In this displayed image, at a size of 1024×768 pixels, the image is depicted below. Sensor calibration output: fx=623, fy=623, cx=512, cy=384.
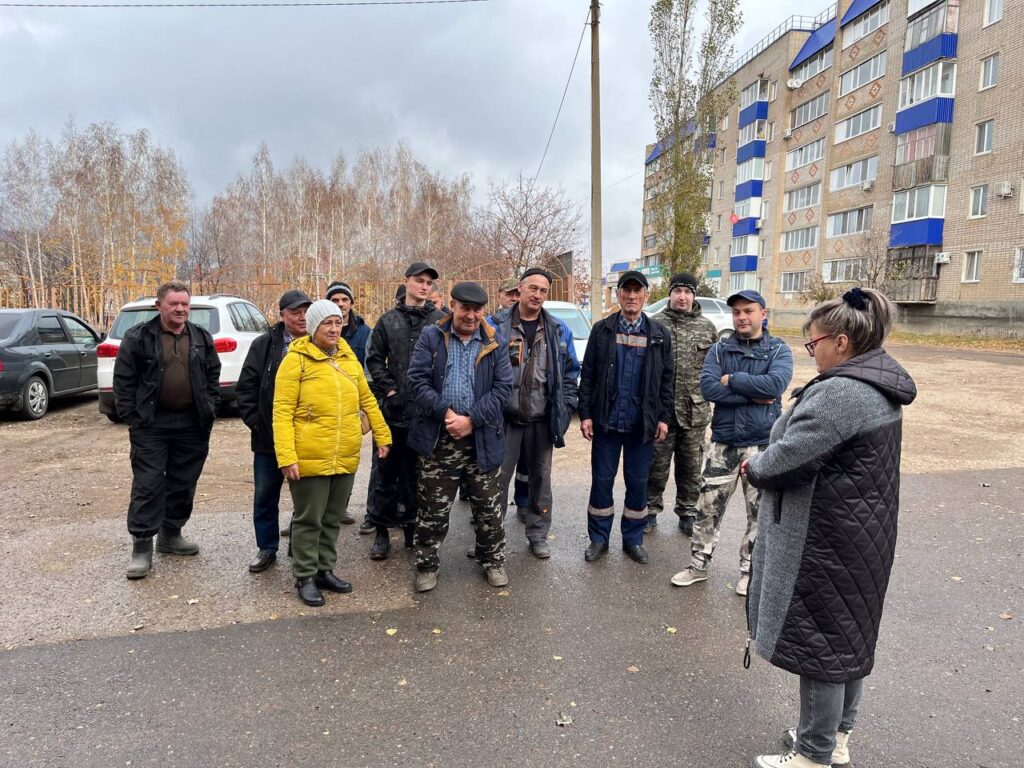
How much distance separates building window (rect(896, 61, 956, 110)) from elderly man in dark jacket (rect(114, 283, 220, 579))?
34.1m

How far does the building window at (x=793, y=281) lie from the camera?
38691 millimetres

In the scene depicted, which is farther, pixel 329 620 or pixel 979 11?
pixel 979 11

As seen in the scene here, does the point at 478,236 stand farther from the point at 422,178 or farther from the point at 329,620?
the point at 422,178

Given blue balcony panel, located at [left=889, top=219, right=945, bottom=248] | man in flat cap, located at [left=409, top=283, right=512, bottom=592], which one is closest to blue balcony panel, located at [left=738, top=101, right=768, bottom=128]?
blue balcony panel, located at [left=889, top=219, right=945, bottom=248]

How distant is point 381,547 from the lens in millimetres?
4430

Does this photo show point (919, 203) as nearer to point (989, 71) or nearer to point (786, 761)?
point (989, 71)

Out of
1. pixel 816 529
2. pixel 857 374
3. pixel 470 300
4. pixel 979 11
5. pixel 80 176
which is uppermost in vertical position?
pixel 979 11

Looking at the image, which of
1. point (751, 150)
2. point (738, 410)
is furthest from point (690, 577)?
point (751, 150)

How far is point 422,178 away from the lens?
138 feet

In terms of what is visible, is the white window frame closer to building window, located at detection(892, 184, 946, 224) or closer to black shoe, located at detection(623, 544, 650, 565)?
building window, located at detection(892, 184, 946, 224)

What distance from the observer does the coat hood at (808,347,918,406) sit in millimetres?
2055

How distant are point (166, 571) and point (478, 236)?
59.4ft

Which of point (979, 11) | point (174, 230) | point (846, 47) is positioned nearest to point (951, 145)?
point (979, 11)

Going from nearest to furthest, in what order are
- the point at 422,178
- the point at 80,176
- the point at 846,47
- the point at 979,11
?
the point at 979,11 < the point at 80,176 < the point at 846,47 < the point at 422,178
